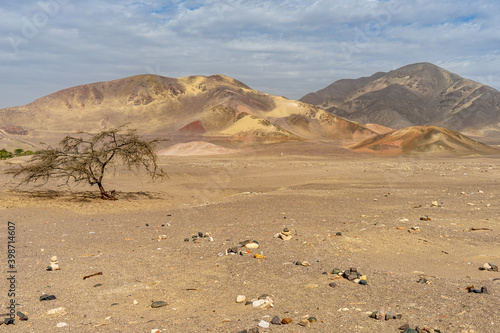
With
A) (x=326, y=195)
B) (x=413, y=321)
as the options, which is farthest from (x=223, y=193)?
(x=413, y=321)

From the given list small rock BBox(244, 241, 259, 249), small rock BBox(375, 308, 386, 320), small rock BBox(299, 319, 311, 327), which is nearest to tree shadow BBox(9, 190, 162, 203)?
small rock BBox(244, 241, 259, 249)

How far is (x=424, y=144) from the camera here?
68312 mm

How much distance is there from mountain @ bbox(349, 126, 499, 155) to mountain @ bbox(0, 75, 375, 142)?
30.8 metres

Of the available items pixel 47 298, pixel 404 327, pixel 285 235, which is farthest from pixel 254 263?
pixel 47 298

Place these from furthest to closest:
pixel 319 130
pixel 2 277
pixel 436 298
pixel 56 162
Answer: pixel 319 130 → pixel 56 162 → pixel 2 277 → pixel 436 298

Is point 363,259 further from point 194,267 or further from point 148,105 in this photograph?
point 148,105

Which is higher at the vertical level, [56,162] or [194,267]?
[56,162]

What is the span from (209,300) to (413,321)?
314cm

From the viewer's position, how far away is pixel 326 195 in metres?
20.1

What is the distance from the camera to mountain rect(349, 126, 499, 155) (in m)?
66.1

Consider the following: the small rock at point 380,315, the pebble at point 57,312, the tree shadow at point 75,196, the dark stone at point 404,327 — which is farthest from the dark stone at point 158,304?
the tree shadow at point 75,196

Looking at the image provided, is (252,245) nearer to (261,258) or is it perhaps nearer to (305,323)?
(261,258)

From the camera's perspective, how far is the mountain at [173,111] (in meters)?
102

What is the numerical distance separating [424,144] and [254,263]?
67.1 meters
